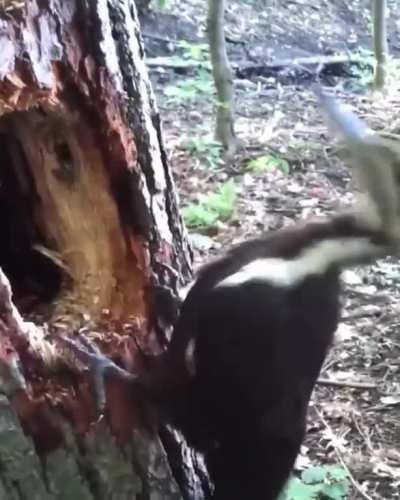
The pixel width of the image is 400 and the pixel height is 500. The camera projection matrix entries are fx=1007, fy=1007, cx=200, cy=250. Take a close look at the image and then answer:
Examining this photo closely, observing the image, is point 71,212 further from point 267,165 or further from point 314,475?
point 267,165

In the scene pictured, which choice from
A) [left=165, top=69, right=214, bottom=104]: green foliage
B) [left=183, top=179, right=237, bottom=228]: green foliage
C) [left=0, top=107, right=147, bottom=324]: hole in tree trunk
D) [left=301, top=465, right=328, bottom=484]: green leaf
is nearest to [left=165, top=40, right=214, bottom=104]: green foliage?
[left=165, top=69, right=214, bottom=104]: green foliage

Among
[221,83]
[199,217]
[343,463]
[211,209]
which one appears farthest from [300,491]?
[221,83]

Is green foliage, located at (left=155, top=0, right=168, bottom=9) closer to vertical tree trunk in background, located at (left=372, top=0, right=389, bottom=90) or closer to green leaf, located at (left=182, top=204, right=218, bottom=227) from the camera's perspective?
vertical tree trunk in background, located at (left=372, top=0, right=389, bottom=90)

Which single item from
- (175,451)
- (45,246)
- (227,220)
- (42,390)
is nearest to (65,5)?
(45,246)

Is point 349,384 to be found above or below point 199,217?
below

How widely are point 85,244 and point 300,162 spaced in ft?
8.76

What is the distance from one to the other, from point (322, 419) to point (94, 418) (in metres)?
1.08

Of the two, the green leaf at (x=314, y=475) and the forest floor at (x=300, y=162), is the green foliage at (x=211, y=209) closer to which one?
the forest floor at (x=300, y=162)

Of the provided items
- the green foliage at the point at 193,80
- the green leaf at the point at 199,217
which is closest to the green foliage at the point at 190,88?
the green foliage at the point at 193,80

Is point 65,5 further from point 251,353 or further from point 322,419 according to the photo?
point 322,419

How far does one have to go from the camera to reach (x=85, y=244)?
7.29 feet

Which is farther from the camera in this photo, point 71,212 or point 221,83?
point 221,83

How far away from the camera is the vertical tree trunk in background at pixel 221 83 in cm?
488

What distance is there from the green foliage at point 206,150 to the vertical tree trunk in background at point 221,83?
0.05m
